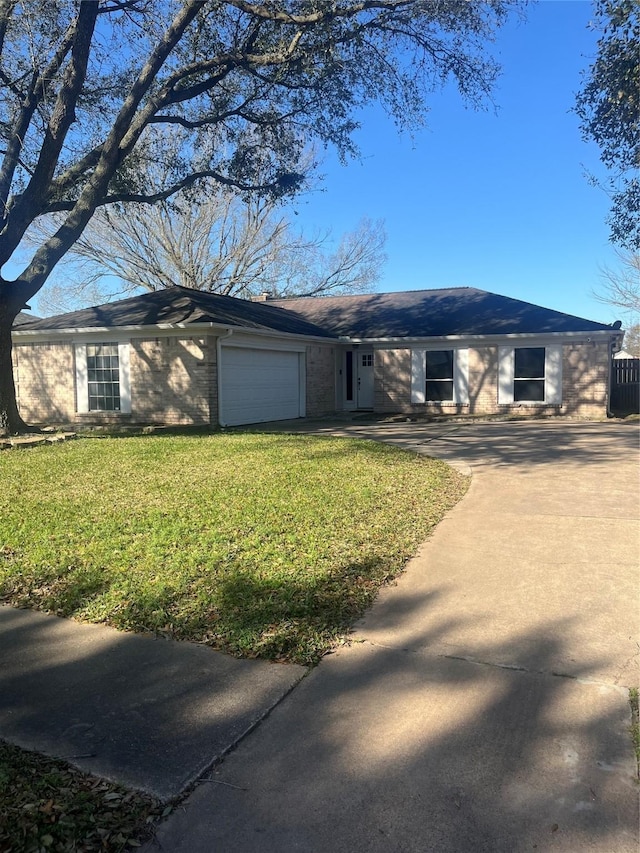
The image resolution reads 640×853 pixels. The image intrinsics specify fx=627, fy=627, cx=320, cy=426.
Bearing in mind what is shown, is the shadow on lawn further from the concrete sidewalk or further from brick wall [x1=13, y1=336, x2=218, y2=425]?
brick wall [x1=13, y1=336, x2=218, y2=425]

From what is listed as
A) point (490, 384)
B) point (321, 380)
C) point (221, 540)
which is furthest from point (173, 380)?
point (221, 540)

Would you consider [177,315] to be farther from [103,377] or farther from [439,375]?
[439,375]

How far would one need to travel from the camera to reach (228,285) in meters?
32.1

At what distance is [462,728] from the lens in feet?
9.76

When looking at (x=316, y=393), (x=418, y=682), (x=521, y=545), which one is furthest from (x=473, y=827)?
(x=316, y=393)

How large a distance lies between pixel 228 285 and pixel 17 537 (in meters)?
27.7

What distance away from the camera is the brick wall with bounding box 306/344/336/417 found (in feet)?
65.6

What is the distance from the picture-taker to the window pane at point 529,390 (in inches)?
724

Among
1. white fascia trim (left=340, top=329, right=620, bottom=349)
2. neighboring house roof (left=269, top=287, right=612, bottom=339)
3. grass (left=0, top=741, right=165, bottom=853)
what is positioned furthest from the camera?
neighboring house roof (left=269, top=287, right=612, bottom=339)

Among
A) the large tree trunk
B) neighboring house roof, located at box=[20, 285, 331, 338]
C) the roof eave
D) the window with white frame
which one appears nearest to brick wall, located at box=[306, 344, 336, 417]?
neighboring house roof, located at box=[20, 285, 331, 338]

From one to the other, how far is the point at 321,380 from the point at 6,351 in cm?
1042

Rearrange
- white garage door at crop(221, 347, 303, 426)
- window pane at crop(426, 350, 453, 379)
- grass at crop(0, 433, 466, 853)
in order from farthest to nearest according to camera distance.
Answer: window pane at crop(426, 350, 453, 379) → white garage door at crop(221, 347, 303, 426) → grass at crop(0, 433, 466, 853)

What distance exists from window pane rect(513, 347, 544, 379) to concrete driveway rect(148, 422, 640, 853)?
1357cm

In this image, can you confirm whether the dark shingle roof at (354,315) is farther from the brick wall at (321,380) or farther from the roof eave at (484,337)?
the brick wall at (321,380)
